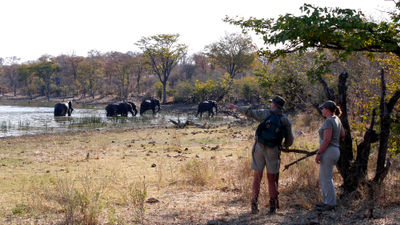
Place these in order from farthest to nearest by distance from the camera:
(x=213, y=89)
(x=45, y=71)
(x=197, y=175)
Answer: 1. (x=45, y=71)
2. (x=213, y=89)
3. (x=197, y=175)

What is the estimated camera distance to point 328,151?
552 cm

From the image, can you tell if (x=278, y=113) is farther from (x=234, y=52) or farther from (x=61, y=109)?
(x=234, y=52)

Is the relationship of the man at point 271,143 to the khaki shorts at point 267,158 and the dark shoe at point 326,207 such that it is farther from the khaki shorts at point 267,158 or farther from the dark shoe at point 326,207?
the dark shoe at point 326,207

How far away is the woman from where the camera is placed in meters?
5.47

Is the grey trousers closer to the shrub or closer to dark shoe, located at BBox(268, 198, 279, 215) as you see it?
dark shoe, located at BBox(268, 198, 279, 215)

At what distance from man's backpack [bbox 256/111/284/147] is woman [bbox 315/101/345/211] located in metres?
0.62

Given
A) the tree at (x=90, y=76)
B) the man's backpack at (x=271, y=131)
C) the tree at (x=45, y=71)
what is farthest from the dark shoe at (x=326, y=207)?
the tree at (x=45, y=71)

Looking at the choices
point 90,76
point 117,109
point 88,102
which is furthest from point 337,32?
point 90,76

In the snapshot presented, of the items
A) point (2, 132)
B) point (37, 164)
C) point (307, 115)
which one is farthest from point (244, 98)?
point (37, 164)

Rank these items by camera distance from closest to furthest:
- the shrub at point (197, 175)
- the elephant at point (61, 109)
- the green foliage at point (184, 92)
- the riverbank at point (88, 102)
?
1. the shrub at point (197, 175)
2. the elephant at point (61, 109)
3. the riverbank at point (88, 102)
4. the green foliage at point (184, 92)

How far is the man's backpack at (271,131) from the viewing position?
18.9ft

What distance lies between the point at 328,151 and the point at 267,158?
89cm

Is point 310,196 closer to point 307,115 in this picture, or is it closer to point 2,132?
point 307,115

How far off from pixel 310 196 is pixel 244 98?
38.0 metres
